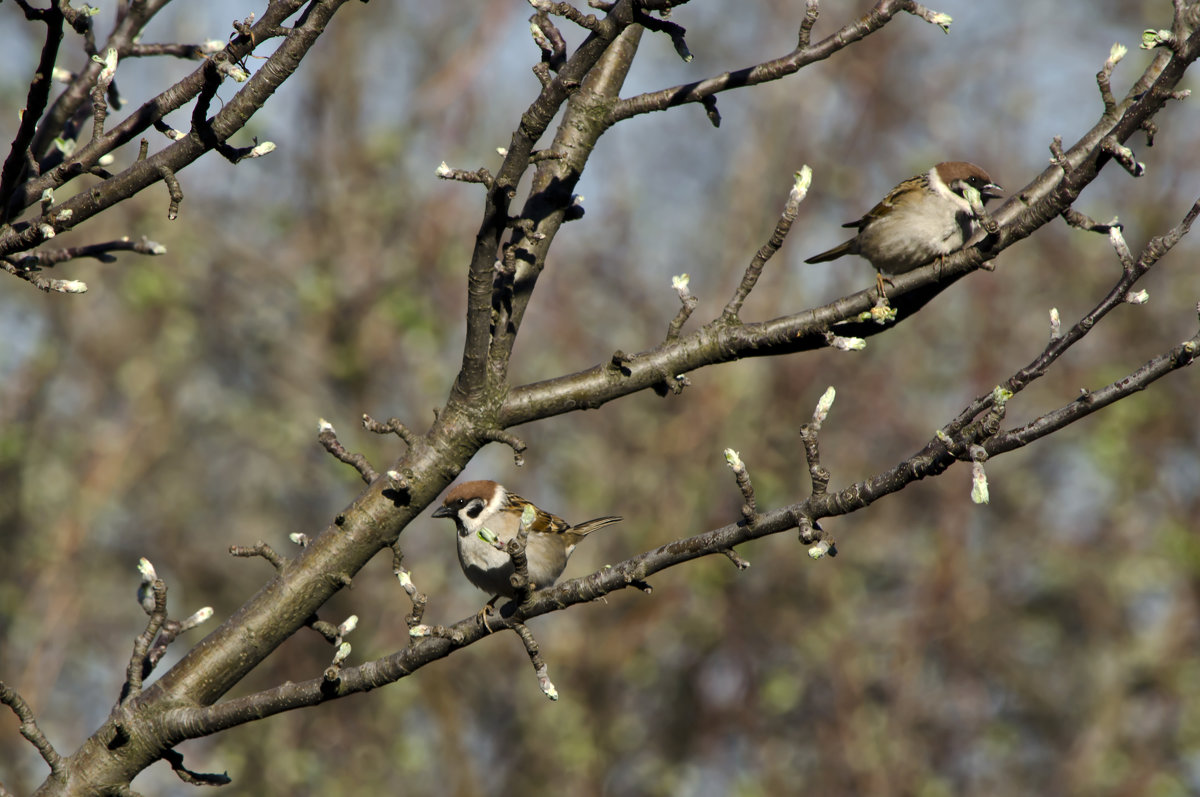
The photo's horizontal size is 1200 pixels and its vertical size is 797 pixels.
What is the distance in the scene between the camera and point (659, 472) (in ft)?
29.4

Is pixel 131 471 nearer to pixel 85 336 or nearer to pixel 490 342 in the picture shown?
pixel 85 336

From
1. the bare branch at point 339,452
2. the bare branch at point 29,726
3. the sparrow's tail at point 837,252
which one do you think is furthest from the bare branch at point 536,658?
the sparrow's tail at point 837,252

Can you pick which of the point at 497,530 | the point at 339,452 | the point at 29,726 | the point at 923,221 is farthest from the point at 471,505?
the point at 29,726

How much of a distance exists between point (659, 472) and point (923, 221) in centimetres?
456

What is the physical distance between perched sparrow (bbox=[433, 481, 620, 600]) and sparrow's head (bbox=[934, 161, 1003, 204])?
232 centimetres

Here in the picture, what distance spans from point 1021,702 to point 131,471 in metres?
8.10

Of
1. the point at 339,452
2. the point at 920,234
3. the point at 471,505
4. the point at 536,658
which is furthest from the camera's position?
the point at 471,505

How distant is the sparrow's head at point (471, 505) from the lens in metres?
5.09

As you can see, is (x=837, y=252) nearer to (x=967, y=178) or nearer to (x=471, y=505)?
(x=967, y=178)

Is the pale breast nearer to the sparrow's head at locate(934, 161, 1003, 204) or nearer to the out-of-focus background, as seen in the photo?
the sparrow's head at locate(934, 161, 1003, 204)

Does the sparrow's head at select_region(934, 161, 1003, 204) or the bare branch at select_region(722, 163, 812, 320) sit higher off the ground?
the bare branch at select_region(722, 163, 812, 320)

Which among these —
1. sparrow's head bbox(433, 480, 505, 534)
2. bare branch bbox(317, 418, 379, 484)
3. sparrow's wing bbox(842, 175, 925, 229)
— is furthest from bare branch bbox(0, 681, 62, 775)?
sparrow's wing bbox(842, 175, 925, 229)

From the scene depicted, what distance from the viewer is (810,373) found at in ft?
28.6

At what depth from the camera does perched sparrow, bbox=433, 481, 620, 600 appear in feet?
15.5
